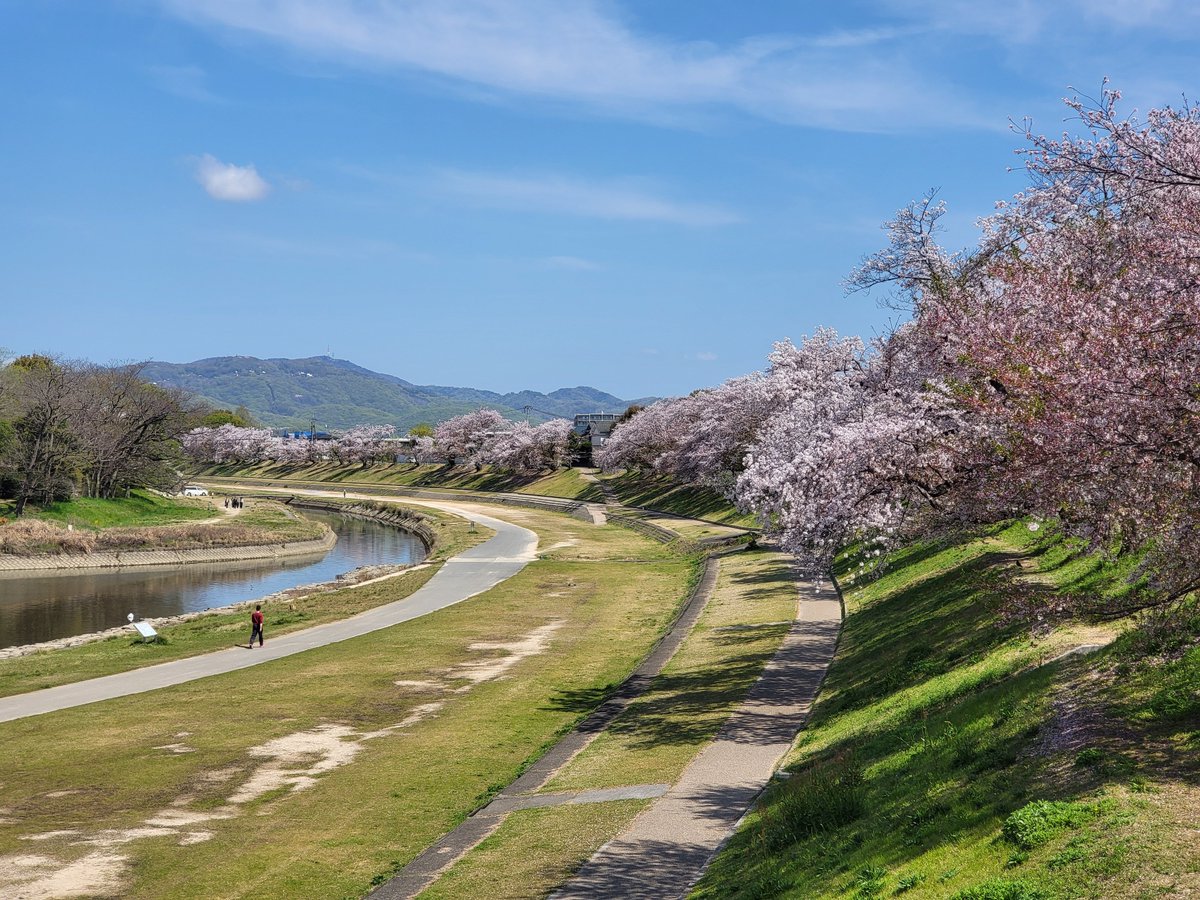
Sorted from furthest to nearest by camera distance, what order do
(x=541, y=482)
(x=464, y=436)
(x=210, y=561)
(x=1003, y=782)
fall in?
1. (x=464, y=436)
2. (x=541, y=482)
3. (x=210, y=561)
4. (x=1003, y=782)

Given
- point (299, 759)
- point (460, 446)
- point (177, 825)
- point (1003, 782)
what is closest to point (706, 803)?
point (1003, 782)

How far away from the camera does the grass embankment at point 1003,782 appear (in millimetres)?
10945

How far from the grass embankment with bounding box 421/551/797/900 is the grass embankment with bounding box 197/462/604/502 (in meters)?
81.1

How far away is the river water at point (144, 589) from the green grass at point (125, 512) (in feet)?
47.7

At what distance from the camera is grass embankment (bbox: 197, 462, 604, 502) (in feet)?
434

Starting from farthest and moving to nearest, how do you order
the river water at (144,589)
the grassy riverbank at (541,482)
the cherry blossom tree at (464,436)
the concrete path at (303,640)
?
the cherry blossom tree at (464,436) → the grassy riverbank at (541,482) → the river water at (144,589) → the concrete path at (303,640)

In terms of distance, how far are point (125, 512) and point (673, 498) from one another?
1957 inches

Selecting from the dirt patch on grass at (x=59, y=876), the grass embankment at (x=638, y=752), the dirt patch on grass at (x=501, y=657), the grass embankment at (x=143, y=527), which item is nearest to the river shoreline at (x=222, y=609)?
the dirt patch on grass at (x=501, y=657)

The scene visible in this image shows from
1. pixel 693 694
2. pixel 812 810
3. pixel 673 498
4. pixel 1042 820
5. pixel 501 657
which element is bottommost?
pixel 501 657

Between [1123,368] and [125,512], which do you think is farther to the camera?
[125,512]

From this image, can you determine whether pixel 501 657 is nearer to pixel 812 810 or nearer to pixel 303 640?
pixel 303 640

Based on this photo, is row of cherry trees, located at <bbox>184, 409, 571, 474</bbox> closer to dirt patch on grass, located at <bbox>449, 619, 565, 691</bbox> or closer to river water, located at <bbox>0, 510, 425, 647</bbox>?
river water, located at <bbox>0, 510, 425, 647</bbox>

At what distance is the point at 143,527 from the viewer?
84.2m

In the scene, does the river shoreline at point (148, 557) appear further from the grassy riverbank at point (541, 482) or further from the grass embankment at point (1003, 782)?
the grass embankment at point (1003, 782)
